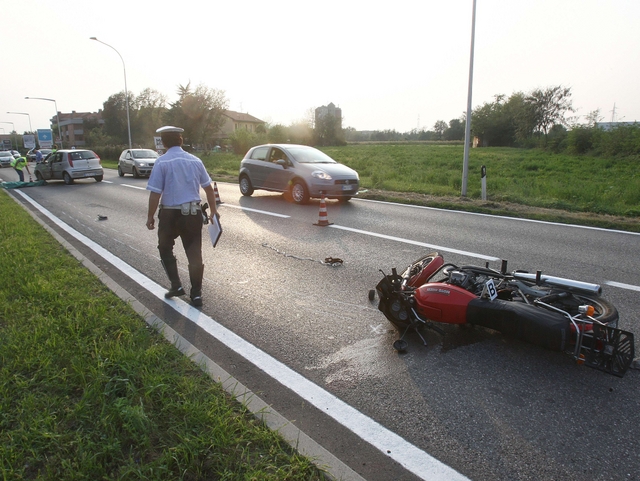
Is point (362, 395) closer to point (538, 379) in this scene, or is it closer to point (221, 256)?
point (538, 379)

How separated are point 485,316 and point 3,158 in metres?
56.1

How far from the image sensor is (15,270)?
5.52m

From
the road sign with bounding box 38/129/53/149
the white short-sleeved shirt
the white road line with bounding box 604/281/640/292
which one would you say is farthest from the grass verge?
the road sign with bounding box 38/129/53/149

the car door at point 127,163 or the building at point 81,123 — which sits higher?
the building at point 81,123

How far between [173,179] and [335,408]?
116 inches

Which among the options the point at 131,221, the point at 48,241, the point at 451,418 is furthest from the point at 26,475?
the point at 131,221

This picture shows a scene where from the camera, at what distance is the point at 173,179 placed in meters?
4.61

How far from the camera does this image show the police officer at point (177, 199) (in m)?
4.62

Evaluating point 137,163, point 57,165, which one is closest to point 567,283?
point 57,165

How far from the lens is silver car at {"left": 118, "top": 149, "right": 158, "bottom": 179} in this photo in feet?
76.0

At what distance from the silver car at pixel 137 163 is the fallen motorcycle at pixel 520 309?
2183cm

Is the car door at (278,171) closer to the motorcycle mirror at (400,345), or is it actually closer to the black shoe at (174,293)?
the black shoe at (174,293)

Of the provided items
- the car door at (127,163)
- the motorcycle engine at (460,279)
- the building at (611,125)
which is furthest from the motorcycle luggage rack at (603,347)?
the building at (611,125)

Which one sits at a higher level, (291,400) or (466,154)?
(466,154)
